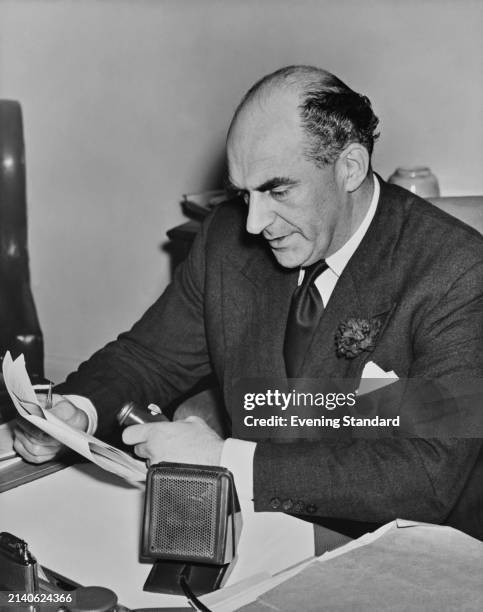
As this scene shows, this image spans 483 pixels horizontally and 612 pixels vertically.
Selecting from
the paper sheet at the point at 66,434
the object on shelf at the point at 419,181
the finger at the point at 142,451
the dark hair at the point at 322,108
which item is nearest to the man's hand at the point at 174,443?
the finger at the point at 142,451

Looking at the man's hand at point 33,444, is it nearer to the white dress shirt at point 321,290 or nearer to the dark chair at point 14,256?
the white dress shirt at point 321,290

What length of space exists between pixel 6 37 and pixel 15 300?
1.73m

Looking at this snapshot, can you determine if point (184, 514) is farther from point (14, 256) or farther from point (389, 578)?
point (14, 256)

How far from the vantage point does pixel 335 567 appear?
1378 millimetres

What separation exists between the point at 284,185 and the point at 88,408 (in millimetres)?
690

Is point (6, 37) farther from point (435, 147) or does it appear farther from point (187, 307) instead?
point (187, 307)

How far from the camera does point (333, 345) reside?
7.11 feet

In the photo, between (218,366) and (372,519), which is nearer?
(372,519)

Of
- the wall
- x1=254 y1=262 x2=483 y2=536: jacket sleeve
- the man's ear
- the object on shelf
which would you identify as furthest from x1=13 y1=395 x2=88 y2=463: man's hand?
the wall

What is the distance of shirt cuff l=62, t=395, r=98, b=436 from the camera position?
2.12m

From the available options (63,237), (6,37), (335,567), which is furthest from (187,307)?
(6,37)

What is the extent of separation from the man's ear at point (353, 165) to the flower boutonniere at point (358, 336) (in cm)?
32

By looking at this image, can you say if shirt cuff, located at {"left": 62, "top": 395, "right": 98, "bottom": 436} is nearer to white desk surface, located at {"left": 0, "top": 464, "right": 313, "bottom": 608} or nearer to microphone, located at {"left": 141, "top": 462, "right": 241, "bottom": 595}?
white desk surface, located at {"left": 0, "top": 464, "right": 313, "bottom": 608}

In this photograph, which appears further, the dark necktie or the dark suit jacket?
the dark necktie
